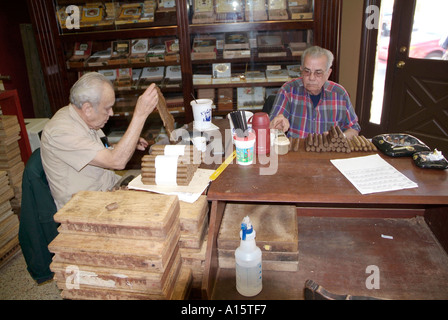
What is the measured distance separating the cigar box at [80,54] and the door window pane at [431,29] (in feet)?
11.8

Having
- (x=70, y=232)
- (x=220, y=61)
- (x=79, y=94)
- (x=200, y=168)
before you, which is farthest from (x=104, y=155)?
(x=220, y=61)

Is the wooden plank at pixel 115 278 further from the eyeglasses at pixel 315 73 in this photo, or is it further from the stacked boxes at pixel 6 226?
the stacked boxes at pixel 6 226

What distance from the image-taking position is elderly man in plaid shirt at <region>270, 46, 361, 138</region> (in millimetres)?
2318

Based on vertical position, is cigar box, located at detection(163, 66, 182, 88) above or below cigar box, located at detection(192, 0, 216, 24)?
below

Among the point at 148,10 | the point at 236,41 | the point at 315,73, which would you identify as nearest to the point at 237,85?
the point at 236,41

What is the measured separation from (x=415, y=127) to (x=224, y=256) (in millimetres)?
3553

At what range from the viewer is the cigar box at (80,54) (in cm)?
375

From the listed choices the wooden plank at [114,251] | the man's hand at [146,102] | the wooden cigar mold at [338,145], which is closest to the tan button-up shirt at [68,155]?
the man's hand at [146,102]

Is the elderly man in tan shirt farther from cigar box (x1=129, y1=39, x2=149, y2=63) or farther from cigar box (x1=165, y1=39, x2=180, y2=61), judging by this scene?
cigar box (x1=129, y1=39, x2=149, y2=63)

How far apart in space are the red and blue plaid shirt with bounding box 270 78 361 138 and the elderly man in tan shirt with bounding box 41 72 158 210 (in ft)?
3.60

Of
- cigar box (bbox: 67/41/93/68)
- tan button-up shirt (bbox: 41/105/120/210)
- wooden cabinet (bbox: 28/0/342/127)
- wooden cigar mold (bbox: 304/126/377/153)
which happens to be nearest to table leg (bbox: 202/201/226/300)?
wooden cigar mold (bbox: 304/126/377/153)

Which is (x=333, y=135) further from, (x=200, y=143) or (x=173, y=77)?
(x=173, y=77)
